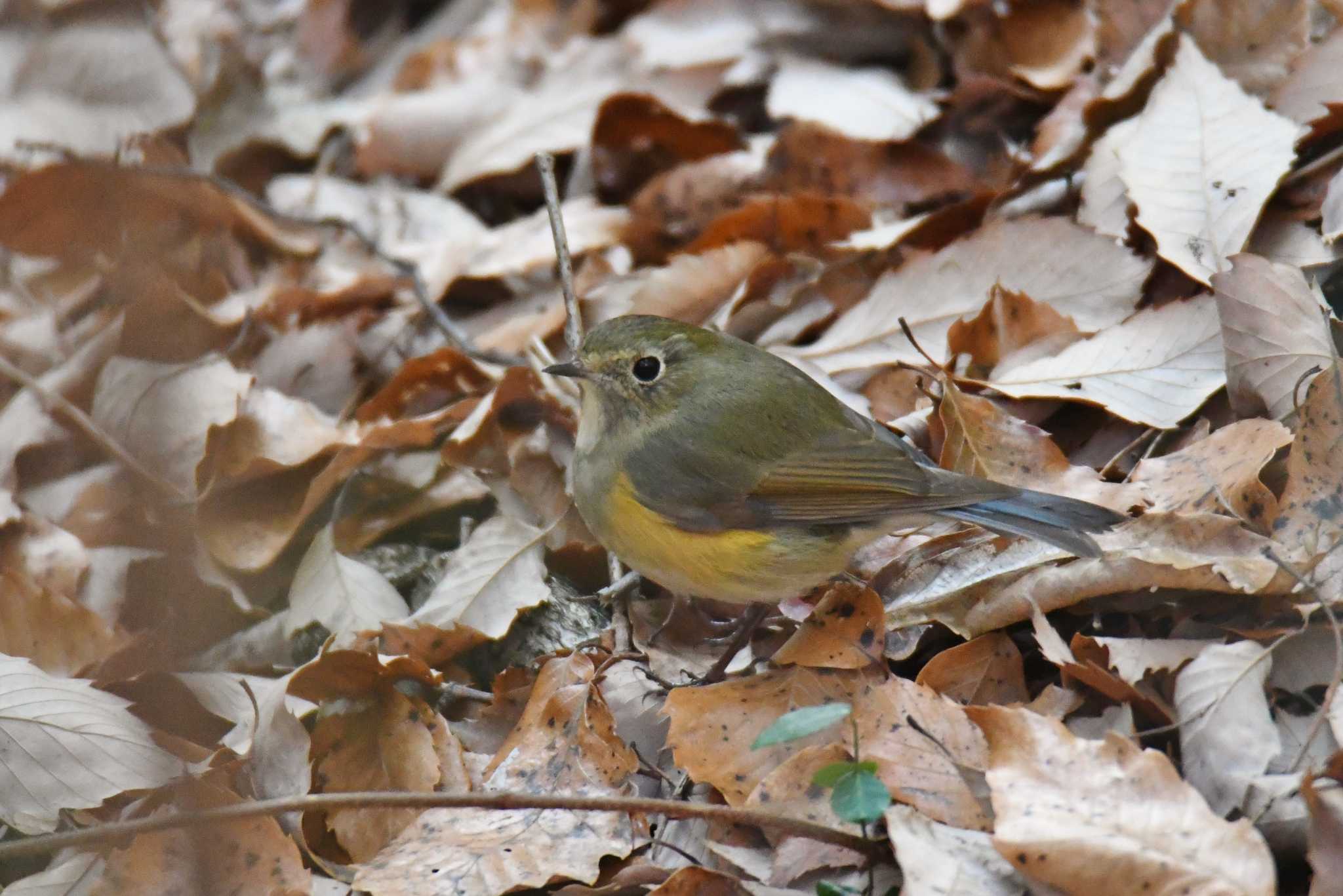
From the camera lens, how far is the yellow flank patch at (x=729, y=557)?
3410mm

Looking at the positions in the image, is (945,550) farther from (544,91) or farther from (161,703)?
(544,91)

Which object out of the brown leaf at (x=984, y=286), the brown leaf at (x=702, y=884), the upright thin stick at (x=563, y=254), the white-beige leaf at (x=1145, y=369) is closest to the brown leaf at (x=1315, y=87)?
the brown leaf at (x=984, y=286)

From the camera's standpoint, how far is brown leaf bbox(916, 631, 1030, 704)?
119 inches

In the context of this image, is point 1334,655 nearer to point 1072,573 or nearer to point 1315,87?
point 1072,573

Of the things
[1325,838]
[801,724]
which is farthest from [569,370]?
[1325,838]

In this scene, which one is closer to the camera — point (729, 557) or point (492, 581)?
point (729, 557)

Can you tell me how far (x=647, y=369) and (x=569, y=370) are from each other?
9.4 inches

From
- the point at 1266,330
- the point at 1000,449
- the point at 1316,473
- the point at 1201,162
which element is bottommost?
the point at 1000,449

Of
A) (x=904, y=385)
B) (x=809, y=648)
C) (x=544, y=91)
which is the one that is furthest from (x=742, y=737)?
(x=544, y=91)

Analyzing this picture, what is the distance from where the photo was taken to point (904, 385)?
13.5 ft

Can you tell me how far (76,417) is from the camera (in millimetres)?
4543

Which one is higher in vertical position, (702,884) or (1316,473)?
(1316,473)

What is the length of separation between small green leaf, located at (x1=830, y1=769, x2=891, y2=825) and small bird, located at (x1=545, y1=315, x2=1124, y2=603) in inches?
34.6

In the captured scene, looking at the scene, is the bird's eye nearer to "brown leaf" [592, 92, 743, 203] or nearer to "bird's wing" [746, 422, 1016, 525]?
"bird's wing" [746, 422, 1016, 525]
